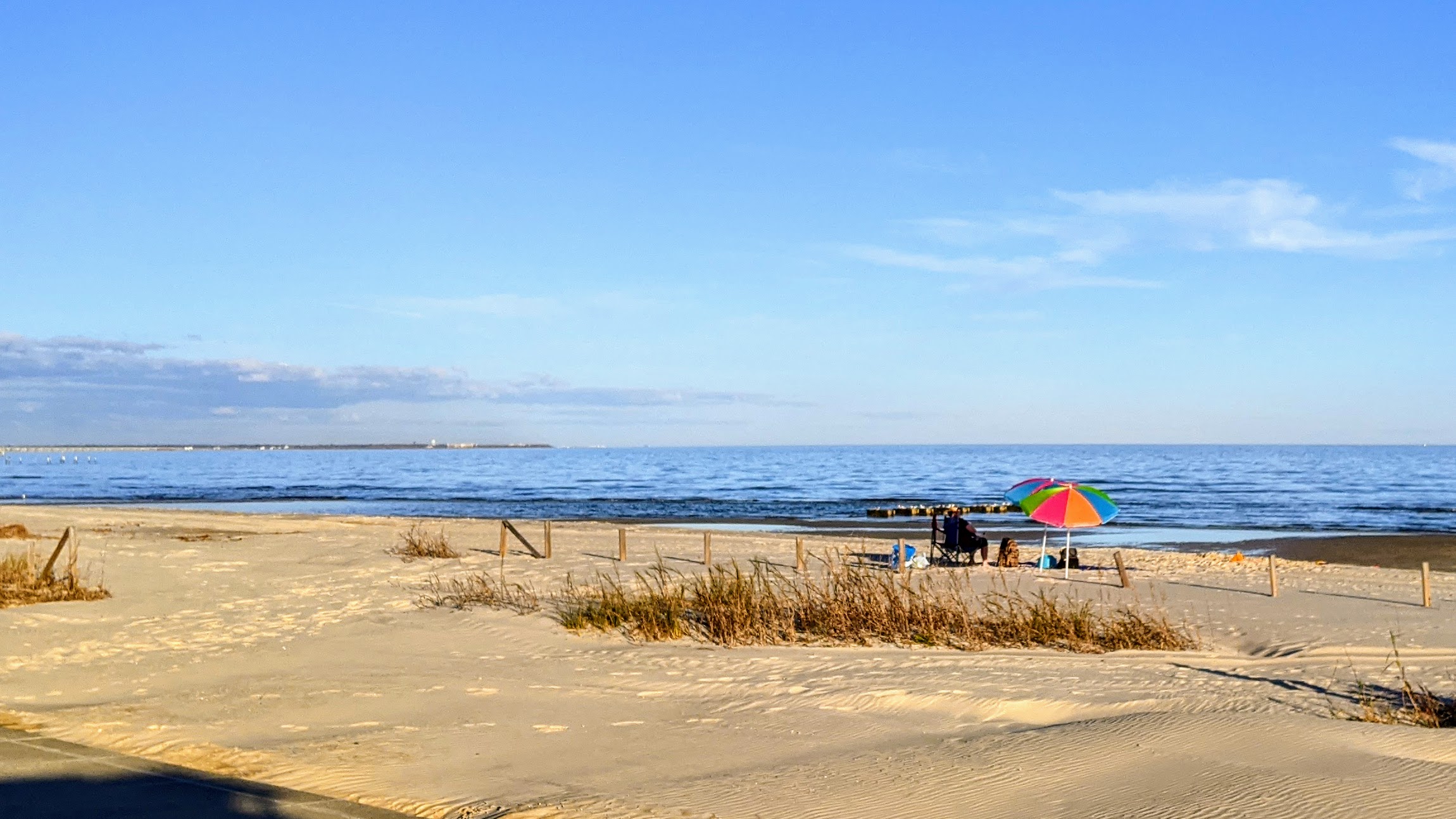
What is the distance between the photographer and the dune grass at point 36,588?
14891 millimetres

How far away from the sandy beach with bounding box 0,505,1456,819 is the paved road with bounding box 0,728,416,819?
24 centimetres

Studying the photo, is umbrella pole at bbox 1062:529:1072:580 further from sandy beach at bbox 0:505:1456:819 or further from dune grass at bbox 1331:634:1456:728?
dune grass at bbox 1331:634:1456:728

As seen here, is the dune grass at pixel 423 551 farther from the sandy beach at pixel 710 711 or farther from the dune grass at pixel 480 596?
the sandy beach at pixel 710 711

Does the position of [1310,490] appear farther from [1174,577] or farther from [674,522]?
[1174,577]

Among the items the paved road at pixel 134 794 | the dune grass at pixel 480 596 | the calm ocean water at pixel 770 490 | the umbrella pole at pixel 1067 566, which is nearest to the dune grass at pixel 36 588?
the dune grass at pixel 480 596

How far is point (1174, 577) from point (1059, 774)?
15313mm

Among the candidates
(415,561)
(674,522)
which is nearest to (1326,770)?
(415,561)

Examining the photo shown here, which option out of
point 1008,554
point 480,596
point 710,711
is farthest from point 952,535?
point 710,711

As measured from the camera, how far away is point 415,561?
2045cm

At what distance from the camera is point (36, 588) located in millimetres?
15242

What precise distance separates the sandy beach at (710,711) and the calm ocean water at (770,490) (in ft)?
97.9

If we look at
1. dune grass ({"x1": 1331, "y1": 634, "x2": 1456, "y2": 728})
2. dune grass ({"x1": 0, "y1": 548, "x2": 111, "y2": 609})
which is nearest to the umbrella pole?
dune grass ({"x1": 1331, "y1": 634, "x2": 1456, "y2": 728})

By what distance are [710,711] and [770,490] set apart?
56756mm

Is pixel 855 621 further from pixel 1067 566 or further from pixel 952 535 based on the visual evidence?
pixel 952 535
